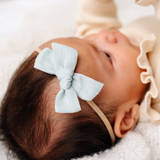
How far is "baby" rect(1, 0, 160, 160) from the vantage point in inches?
30.8

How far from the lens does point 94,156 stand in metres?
0.87

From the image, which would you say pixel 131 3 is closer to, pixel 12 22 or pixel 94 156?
pixel 12 22

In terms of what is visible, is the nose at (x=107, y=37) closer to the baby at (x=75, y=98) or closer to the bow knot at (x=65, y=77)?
the baby at (x=75, y=98)

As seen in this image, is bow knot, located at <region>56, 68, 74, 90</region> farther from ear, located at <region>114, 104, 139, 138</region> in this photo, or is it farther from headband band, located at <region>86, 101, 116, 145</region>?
ear, located at <region>114, 104, 139, 138</region>

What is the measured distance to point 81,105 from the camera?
0.81 metres

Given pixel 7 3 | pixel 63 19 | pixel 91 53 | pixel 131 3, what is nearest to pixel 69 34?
pixel 63 19

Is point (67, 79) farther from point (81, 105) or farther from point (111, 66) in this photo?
point (111, 66)

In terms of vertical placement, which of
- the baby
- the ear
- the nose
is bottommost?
the ear

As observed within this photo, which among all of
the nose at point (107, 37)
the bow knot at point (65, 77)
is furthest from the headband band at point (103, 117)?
the nose at point (107, 37)

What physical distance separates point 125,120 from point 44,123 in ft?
1.29

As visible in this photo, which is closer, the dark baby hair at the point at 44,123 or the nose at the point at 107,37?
the dark baby hair at the point at 44,123

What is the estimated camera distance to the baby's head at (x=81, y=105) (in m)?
0.81

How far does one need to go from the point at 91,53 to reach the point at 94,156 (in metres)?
A: 0.46

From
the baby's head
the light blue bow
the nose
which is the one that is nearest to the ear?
the baby's head
